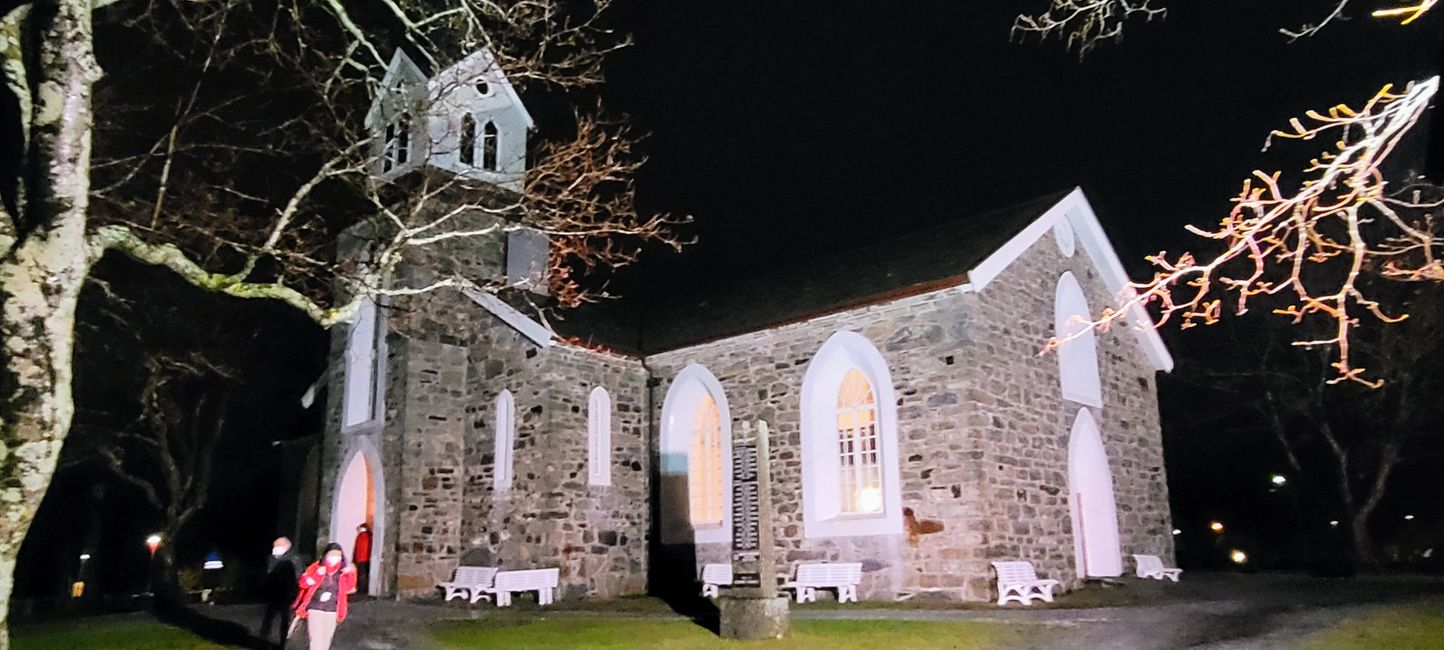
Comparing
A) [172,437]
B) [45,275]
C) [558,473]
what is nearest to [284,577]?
[45,275]

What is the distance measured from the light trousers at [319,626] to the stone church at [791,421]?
7.42m

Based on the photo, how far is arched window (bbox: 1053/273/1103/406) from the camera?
17.6 m

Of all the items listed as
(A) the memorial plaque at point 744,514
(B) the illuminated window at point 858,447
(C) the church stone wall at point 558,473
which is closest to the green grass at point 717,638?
(A) the memorial plaque at point 744,514

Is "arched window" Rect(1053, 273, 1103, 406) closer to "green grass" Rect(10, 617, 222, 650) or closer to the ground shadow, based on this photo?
the ground shadow

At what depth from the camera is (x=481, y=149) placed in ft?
70.8

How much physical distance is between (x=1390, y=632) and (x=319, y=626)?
11.0 m

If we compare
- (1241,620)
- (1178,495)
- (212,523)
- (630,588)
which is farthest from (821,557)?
(212,523)

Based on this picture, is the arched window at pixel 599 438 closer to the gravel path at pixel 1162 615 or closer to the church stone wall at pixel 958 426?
the church stone wall at pixel 958 426

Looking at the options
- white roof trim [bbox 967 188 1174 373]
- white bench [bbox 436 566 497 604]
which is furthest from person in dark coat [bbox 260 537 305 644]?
white roof trim [bbox 967 188 1174 373]

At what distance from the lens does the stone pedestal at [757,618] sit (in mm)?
11125

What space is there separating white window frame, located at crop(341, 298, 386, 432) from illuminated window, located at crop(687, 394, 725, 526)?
610 centimetres

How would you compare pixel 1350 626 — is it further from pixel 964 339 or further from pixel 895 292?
pixel 895 292

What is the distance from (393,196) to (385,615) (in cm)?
977

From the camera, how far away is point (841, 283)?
701 inches
